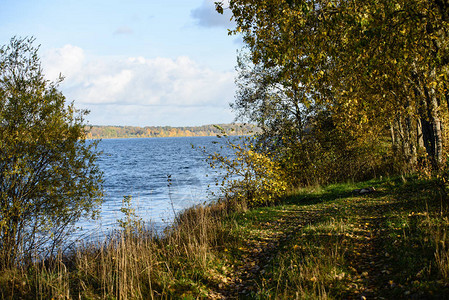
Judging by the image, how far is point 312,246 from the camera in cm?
776

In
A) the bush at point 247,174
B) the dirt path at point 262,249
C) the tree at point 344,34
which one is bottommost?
the dirt path at point 262,249

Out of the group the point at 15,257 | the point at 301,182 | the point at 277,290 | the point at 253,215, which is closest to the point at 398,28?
the point at 277,290

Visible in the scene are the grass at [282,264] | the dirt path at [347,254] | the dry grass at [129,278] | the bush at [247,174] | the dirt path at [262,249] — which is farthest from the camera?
the bush at [247,174]

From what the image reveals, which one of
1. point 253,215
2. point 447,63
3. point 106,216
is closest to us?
point 447,63

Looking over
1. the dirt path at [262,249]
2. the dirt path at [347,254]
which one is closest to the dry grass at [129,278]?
the dirt path at [262,249]

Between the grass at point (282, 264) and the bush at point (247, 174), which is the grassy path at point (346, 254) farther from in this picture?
the bush at point (247, 174)

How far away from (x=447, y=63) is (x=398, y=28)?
2168mm

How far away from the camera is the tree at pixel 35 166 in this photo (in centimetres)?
1001

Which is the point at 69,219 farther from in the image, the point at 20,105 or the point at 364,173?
the point at 364,173

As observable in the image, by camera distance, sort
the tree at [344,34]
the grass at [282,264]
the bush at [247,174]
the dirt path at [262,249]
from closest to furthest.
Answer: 1. the grass at [282,264]
2. the dirt path at [262,249]
3. the tree at [344,34]
4. the bush at [247,174]

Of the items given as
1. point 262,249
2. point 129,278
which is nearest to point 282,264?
point 262,249

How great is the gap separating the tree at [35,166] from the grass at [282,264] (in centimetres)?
220

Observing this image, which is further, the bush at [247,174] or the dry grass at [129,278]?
the bush at [247,174]

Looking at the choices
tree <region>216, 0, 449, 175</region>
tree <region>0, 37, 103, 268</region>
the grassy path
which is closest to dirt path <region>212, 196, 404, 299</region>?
the grassy path
